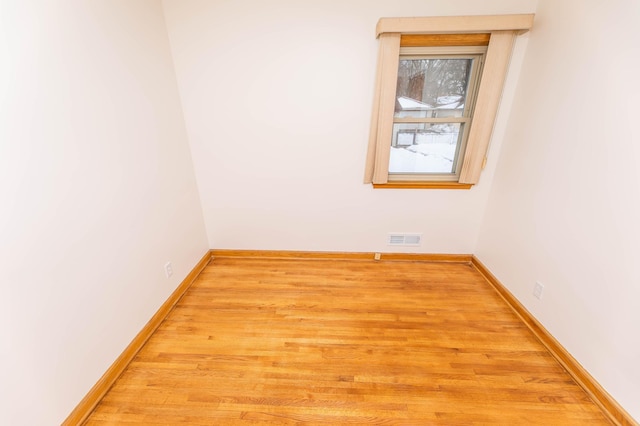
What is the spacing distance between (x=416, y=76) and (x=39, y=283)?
2759mm

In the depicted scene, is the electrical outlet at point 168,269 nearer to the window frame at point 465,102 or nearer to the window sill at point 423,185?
the window sill at point 423,185

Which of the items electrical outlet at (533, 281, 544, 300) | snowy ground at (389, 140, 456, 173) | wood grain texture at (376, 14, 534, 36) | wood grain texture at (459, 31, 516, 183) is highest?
wood grain texture at (376, 14, 534, 36)

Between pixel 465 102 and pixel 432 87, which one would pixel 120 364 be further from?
pixel 465 102

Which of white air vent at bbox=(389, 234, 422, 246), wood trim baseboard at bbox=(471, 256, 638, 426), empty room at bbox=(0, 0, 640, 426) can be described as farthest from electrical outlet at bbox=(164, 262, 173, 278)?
wood trim baseboard at bbox=(471, 256, 638, 426)

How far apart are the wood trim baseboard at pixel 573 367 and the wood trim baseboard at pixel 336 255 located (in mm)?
536

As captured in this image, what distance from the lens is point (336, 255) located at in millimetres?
2730

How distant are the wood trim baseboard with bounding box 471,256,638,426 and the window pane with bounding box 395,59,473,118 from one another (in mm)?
1637

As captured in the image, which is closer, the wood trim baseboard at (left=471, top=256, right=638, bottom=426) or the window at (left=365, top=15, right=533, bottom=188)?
the wood trim baseboard at (left=471, top=256, right=638, bottom=426)

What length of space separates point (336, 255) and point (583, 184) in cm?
194

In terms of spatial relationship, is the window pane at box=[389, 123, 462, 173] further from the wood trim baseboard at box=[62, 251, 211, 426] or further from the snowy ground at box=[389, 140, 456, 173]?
the wood trim baseboard at box=[62, 251, 211, 426]

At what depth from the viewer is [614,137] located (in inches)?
53.1

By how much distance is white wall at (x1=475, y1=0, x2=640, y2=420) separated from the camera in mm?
1283

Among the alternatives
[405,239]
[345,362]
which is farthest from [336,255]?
[345,362]

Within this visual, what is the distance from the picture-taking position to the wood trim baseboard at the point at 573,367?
130 centimetres
